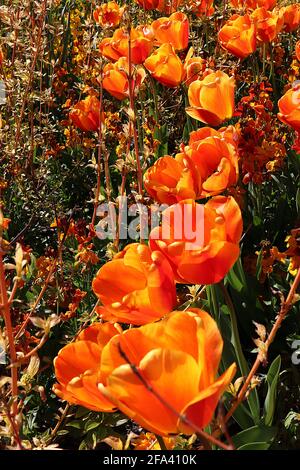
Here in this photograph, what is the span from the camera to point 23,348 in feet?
5.49

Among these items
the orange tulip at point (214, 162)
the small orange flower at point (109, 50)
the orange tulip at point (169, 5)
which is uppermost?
the orange tulip at point (169, 5)

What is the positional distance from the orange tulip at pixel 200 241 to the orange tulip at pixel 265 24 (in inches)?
65.7

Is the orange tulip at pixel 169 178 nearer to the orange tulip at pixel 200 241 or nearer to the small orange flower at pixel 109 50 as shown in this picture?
the orange tulip at pixel 200 241

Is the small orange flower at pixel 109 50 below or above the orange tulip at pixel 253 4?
below

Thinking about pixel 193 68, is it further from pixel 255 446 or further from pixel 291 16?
pixel 255 446

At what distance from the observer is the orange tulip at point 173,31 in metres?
2.34

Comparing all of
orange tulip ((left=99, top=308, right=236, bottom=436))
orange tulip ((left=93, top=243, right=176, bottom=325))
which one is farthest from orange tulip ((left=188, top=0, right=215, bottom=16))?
orange tulip ((left=99, top=308, right=236, bottom=436))

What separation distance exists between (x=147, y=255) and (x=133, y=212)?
1171 millimetres

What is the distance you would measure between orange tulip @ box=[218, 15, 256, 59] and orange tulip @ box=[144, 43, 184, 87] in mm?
277

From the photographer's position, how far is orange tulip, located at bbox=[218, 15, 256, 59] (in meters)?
2.34

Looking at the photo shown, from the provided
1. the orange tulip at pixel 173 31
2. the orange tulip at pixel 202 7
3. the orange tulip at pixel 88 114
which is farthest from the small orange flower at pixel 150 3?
the orange tulip at pixel 88 114

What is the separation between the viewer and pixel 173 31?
7.75ft

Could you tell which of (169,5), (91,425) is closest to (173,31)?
(169,5)
